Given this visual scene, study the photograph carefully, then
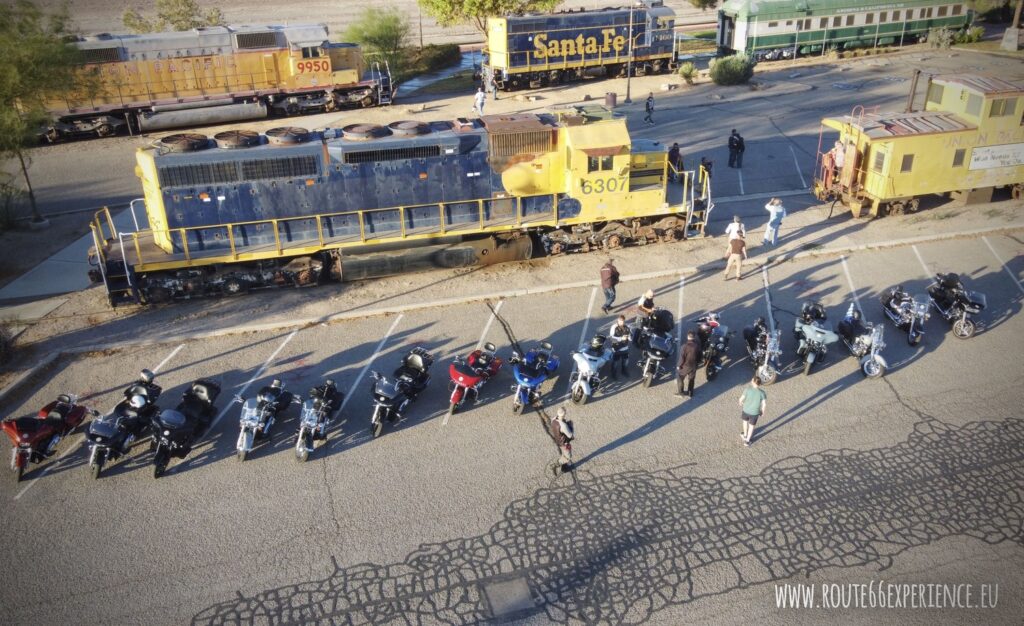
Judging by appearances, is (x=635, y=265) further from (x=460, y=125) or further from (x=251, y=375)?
(x=251, y=375)

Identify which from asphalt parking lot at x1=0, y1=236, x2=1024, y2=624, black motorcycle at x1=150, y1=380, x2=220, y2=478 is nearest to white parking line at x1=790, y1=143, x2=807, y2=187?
asphalt parking lot at x1=0, y1=236, x2=1024, y2=624

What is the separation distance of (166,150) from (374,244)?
5821 millimetres

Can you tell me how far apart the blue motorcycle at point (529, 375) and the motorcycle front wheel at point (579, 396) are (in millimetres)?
653

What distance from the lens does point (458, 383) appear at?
14.1 metres

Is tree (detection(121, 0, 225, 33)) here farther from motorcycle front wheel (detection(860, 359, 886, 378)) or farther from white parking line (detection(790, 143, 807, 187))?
motorcycle front wheel (detection(860, 359, 886, 378))

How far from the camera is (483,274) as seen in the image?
808 inches

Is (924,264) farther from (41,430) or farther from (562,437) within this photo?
(41,430)

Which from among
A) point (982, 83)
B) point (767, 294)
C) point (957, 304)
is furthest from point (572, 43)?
point (957, 304)

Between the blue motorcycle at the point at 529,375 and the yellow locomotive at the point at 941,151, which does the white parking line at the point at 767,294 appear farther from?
the yellow locomotive at the point at 941,151

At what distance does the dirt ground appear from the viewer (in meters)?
68.3

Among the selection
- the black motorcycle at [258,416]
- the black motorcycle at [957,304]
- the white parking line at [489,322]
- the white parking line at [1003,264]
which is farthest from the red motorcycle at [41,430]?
the white parking line at [1003,264]

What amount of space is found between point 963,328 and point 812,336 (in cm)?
412

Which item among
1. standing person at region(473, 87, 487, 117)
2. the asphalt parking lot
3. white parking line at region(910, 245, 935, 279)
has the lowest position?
the asphalt parking lot

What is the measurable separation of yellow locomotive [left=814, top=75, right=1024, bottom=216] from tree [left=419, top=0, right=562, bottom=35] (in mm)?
28150
